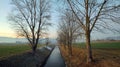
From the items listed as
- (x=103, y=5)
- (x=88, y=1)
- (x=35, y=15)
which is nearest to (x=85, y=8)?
(x=88, y=1)

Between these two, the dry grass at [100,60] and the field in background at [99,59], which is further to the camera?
the field in background at [99,59]

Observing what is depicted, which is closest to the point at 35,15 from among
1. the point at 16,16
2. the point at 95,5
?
the point at 16,16

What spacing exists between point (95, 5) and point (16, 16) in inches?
745

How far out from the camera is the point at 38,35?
34438 millimetres

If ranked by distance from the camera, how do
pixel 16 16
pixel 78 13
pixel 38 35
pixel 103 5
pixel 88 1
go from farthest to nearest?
pixel 38 35 → pixel 16 16 → pixel 78 13 → pixel 88 1 → pixel 103 5

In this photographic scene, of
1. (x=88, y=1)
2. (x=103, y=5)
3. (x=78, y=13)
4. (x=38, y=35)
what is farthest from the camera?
(x=38, y=35)

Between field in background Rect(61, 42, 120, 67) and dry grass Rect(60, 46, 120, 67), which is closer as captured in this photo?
dry grass Rect(60, 46, 120, 67)

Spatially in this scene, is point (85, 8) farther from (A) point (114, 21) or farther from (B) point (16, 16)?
(B) point (16, 16)

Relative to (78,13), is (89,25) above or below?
below

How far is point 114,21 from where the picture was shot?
674 inches

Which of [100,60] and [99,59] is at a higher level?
[100,60]

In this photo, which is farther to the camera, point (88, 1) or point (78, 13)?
point (78, 13)

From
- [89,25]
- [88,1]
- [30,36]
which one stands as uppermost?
[88,1]

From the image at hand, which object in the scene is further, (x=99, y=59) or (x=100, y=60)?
(x=99, y=59)
